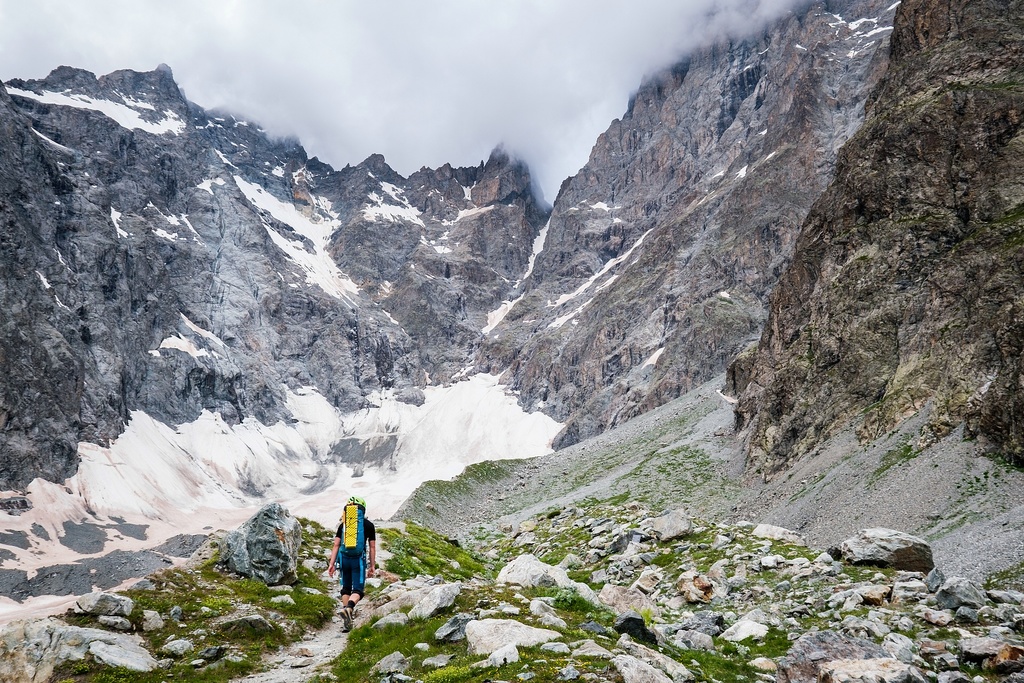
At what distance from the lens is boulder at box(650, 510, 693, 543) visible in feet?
99.3

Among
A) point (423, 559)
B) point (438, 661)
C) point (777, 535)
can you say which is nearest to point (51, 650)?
point (438, 661)

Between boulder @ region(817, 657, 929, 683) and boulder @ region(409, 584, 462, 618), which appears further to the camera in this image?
boulder @ region(409, 584, 462, 618)

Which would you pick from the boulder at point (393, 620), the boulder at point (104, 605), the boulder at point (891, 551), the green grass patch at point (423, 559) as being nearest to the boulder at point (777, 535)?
the boulder at point (891, 551)

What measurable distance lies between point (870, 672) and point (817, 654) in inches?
55.4

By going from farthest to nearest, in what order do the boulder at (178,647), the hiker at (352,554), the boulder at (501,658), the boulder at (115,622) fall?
the hiker at (352,554)
the boulder at (115,622)
the boulder at (178,647)
the boulder at (501,658)

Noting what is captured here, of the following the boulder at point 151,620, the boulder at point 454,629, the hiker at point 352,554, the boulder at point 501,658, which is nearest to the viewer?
the boulder at point 501,658

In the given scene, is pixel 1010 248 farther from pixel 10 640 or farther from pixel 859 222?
pixel 10 640

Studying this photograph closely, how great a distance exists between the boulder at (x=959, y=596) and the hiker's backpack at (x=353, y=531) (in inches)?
571

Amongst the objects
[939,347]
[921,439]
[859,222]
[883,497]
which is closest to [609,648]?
[883,497]

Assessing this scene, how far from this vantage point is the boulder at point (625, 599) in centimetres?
1877

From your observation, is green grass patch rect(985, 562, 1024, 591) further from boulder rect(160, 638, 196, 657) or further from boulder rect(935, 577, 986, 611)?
boulder rect(160, 638, 196, 657)

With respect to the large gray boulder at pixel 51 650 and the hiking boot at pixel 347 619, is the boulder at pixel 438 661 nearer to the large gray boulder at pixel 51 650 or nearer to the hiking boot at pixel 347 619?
the hiking boot at pixel 347 619

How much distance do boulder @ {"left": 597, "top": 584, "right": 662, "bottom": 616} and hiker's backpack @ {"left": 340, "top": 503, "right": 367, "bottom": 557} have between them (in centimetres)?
844

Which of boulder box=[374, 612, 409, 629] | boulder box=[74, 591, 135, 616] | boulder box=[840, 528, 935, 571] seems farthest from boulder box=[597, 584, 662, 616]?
boulder box=[74, 591, 135, 616]
